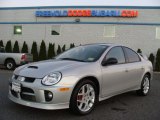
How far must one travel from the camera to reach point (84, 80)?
5.73 metres

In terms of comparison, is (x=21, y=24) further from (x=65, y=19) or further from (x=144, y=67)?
(x=144, y=67)

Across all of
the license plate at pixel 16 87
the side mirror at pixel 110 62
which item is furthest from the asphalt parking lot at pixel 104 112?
the side mirror at pixel 110 62

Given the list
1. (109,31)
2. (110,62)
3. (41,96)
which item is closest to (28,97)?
(41,96)

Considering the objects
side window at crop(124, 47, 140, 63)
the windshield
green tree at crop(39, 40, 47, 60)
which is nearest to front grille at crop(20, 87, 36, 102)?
the windshield

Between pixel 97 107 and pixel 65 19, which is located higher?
pixel 65 19

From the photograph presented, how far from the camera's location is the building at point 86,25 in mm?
21844

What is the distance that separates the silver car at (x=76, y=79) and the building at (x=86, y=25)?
15.0 metres

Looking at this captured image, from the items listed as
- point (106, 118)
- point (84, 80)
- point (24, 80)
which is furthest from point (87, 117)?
point (24, 80)

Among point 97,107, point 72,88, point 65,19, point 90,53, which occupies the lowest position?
point 97,107

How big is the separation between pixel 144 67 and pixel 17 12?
18.1 meters

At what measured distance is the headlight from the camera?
5297 millimetres

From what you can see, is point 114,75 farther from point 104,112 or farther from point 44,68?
point 44,68

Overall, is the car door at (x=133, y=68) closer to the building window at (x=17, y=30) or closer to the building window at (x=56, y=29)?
the building window at (x=56, y=29)

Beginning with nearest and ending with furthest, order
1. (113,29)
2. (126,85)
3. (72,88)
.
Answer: (72,88), (126,85), (113,29)
